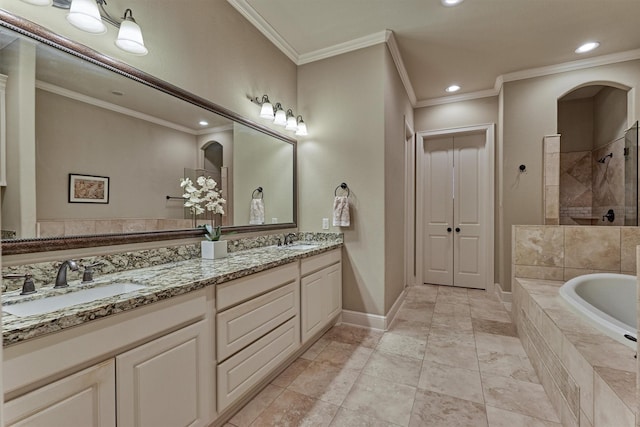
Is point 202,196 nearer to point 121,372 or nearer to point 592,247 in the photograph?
point 121,372

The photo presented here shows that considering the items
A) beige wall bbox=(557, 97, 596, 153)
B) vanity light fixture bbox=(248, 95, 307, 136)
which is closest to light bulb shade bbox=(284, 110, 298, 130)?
vanity light fixture bbox=(248, 95, 307, 136)

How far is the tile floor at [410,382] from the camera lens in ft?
5.54

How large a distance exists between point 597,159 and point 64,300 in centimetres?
549

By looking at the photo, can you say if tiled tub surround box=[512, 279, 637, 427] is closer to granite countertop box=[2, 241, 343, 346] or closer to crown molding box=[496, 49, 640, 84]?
granite countertop box=[2, 241, 343, 346]

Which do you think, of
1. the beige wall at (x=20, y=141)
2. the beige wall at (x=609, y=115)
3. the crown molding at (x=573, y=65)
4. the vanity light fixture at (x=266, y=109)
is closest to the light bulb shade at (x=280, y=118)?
the vanity light fixture at (x=266, y=109)

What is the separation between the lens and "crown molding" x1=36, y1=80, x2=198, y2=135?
1.36 meters

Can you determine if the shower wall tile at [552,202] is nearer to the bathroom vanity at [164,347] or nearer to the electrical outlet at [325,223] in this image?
the electrical outlet at [325,223]

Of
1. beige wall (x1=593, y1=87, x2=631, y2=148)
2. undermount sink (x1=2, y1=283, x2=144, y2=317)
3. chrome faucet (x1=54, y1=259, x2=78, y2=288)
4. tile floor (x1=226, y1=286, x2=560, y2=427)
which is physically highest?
beige wall (x1=593, y1=87, x2=631, y2=148)

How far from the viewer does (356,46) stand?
2895 millimetres

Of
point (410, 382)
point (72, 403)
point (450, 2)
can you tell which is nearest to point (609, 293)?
point (410, 382)

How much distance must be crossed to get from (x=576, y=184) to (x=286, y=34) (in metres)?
4.23

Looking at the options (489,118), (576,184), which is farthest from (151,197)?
(576,184)

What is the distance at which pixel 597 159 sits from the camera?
12.8 ft

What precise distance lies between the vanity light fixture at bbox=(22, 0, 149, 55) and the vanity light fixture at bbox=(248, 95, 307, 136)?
106 cm
